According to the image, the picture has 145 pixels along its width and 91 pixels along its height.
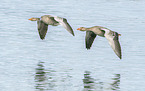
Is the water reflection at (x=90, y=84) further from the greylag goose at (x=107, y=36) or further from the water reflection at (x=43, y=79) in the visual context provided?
the greylag goose at (x=107, y=36)

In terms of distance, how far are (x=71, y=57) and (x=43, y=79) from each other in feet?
15.9

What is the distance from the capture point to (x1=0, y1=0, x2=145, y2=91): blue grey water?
2384 centimetres

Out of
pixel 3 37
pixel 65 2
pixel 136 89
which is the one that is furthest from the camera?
pixel 65 2

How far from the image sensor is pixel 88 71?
85.5 feet

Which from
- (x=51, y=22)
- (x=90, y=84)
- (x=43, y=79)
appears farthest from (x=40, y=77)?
(x=51, y=22)

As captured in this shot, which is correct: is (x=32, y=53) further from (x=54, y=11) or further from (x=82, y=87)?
(x=54, y=11)

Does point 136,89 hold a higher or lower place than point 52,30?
lower

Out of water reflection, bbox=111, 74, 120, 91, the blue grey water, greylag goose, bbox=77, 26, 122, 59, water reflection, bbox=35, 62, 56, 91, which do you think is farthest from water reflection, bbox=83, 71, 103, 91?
greylag goose, bbox=77, 26, 122, 59

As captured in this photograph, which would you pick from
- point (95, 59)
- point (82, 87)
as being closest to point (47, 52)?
point (95, 59)

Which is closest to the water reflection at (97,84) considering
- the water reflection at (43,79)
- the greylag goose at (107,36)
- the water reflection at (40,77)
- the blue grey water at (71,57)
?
the blue grey water at (71,57)

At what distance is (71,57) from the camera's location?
29016 mm

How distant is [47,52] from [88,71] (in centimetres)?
474

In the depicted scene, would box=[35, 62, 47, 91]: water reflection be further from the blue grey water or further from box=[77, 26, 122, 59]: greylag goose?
box=[77, 26, 122, 59]: greylag goose

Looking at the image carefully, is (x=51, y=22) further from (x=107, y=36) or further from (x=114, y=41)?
(x=114, y=41)
